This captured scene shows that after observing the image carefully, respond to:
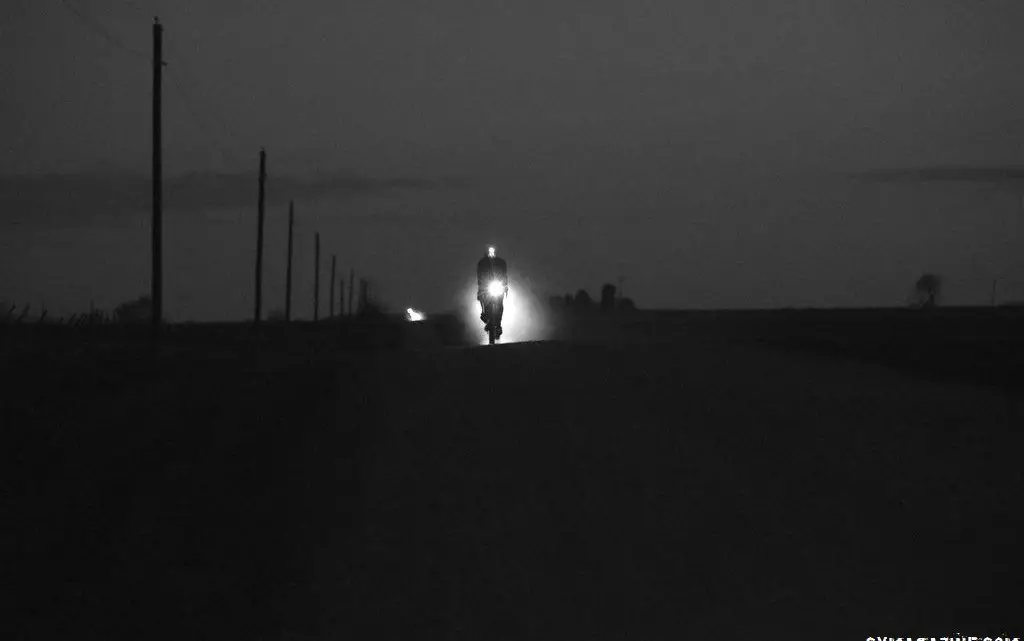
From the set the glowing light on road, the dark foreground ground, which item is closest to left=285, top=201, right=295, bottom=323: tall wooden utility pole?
the glowing light on road

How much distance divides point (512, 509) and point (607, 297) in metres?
77.0

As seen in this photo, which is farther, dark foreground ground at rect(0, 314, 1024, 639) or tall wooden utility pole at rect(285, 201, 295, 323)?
tall wooden utility pole at rect(285, 201, 295, 323)

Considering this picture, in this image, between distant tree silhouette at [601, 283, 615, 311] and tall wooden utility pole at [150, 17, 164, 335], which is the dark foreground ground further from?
distant tree silhouette at [601, 283, 615, 311]

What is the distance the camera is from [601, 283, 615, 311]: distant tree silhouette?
86938 millimetres

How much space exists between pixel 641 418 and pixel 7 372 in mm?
10791

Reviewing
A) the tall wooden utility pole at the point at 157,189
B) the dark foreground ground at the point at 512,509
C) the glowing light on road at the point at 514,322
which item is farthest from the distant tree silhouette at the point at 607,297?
the dark foreground ground at the point at 512,509

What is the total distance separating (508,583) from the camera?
33.2ft

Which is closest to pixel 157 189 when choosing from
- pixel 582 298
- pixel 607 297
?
pixel 607 297

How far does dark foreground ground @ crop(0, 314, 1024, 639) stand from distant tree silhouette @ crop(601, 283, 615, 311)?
67502mm

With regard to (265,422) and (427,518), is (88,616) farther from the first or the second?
(265,422)

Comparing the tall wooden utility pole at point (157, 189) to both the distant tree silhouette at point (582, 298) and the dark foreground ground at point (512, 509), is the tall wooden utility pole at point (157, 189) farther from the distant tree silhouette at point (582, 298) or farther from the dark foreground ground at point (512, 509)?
the distant tree silhouette at point (582, 298)

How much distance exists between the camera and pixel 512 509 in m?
11.9

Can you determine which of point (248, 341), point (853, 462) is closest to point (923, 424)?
point (853, 462)

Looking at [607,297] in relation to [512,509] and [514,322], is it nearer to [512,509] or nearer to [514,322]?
[514,322]
